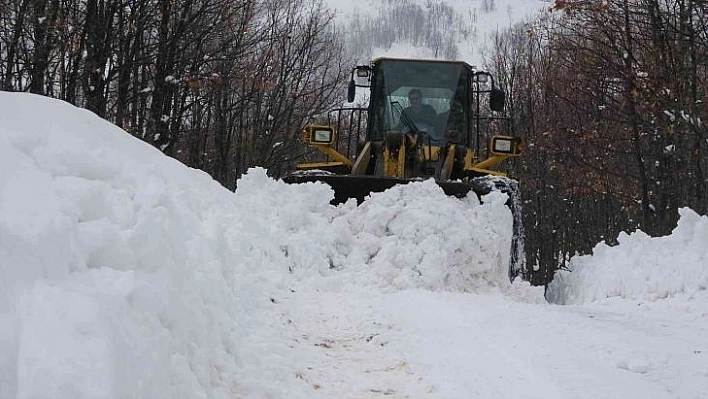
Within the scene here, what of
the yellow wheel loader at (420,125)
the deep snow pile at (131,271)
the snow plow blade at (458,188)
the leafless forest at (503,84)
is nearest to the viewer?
the deep snow pile at (131,271)

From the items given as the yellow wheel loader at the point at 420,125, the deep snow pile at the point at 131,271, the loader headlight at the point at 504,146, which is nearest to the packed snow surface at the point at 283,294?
the deep snow pile at the point at 131,271

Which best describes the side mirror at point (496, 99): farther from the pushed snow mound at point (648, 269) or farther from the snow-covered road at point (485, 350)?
the snow-covered road at point (485, 350)

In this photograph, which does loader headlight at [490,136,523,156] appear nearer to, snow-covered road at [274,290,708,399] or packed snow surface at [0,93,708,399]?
packed snow surface at [0,93,708,399]

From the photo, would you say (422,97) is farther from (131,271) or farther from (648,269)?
(131,271)

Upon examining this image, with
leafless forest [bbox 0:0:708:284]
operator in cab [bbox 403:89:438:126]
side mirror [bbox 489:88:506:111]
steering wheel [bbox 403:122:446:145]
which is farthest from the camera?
leafless forest [bbox 0:0:708:284]

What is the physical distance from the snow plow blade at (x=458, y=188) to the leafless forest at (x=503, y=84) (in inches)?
179

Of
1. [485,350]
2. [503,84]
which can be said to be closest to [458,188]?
[485,350]

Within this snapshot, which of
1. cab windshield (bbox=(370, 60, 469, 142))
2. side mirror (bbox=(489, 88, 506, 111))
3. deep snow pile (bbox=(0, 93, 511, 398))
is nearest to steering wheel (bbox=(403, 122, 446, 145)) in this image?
cab windshield (bbox=(370, 60, 469, 142))

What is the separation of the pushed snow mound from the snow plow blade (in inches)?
36.6

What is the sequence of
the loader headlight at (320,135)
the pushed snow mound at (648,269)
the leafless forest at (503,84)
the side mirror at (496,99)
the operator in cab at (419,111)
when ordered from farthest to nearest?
the leafless forest at (503,84) → the loader headlight at (320,135) → the operator in cab at (419,111) → the side mirror at (496,99) → the pushed snow mound at (648,269)

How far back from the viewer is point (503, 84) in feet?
87.2

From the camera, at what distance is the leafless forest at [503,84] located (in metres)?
12.4

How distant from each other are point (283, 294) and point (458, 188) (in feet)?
10.00

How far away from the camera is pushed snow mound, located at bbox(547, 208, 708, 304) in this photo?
7262mm
